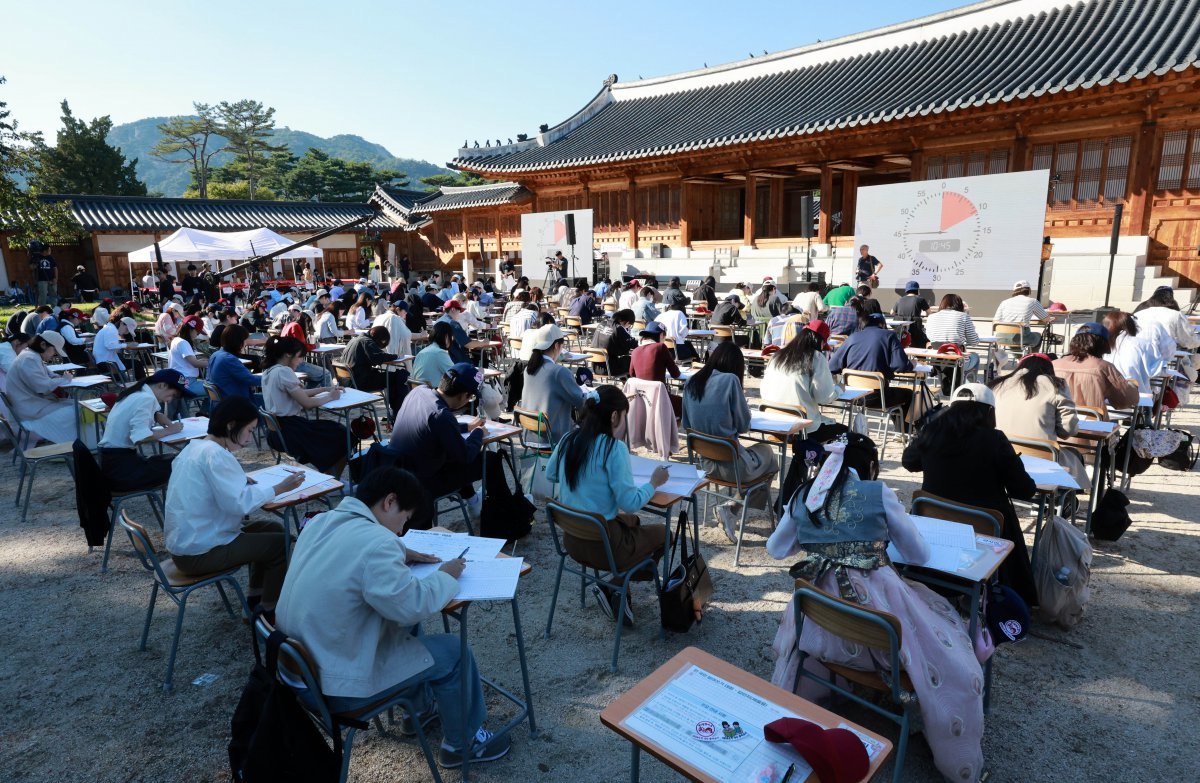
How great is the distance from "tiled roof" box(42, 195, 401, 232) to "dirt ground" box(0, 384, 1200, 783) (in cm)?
2422

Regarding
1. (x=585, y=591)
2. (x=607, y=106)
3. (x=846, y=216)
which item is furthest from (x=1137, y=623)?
(x=607, y=106)

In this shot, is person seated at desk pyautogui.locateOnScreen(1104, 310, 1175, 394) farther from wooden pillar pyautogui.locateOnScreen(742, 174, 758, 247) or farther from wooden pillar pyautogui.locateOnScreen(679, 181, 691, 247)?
wooden pillar pyautogui.locateOnScreen(679, 181, 691, 247)

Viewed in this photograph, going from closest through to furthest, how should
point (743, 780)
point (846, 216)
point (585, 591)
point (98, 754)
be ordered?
point (743, 780)
point (98, 754)
point (585, 591)
point (846, 216)

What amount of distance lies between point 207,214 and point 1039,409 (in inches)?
1161

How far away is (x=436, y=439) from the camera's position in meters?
4.09

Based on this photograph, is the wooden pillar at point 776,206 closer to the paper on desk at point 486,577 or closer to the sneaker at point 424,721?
the paper on desk at point 486,577

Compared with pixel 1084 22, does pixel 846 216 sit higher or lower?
lower

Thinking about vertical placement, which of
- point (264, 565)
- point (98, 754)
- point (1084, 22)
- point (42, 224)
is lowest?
point (98, 754)

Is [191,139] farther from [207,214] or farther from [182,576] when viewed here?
[182,576]

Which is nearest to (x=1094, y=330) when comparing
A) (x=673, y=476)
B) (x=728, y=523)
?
(x=728, y=523)

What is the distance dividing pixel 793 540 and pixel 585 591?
5.47 feet

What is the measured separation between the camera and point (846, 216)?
15234 mm

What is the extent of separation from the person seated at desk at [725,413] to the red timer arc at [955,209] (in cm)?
782

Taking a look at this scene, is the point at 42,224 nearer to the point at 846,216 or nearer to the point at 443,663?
the point at 443,663
